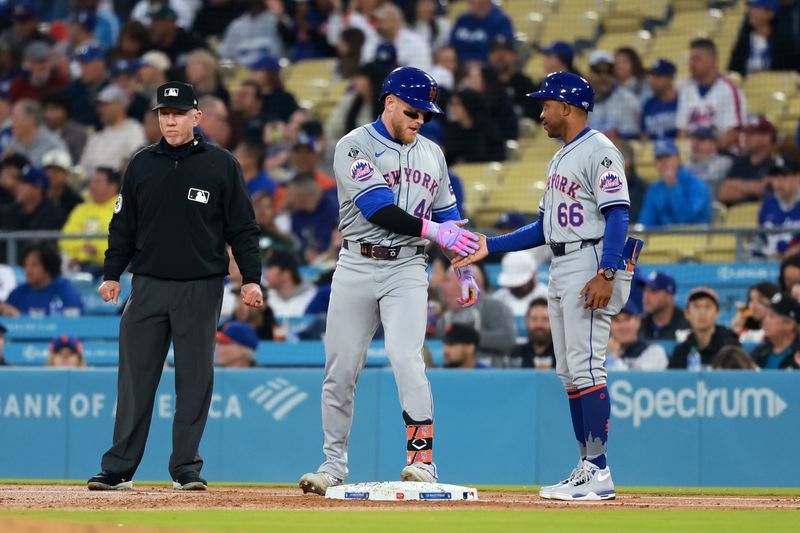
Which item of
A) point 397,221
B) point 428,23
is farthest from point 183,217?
point 428,23

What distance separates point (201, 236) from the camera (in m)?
6.95

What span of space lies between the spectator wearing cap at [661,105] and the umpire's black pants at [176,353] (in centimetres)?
703

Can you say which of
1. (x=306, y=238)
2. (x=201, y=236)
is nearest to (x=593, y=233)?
(x=201, y=236)

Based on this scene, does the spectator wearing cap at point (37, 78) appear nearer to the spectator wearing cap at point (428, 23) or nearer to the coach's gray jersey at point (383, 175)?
the spectator wearing cap at point (428, 23)

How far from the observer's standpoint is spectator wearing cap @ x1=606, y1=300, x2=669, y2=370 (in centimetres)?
958

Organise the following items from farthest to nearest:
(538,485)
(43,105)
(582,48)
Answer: (43,105), (582,48), (538,485)

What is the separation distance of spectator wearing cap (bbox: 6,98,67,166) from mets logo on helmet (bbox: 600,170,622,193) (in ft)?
32.1

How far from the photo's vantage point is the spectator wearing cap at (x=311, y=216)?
1227 cm

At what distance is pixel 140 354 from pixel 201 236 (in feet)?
2.11

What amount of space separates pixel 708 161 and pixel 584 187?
19.7 feet

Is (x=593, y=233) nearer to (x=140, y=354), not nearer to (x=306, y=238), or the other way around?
(x=140, y=354)

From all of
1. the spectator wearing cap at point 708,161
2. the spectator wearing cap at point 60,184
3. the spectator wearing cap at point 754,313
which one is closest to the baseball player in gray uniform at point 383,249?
the spectator wearing cap at point 754,313

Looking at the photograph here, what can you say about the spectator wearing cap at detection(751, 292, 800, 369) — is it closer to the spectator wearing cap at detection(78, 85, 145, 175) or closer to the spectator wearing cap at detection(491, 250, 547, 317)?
the spectator wearing cap at detection(491, 250, 547, 317)

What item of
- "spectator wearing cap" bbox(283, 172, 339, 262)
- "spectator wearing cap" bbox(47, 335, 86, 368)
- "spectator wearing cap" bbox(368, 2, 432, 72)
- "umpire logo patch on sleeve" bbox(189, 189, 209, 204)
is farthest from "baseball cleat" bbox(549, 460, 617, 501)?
"spectator wearing cap" bbox(368, 2, 432, 72)
